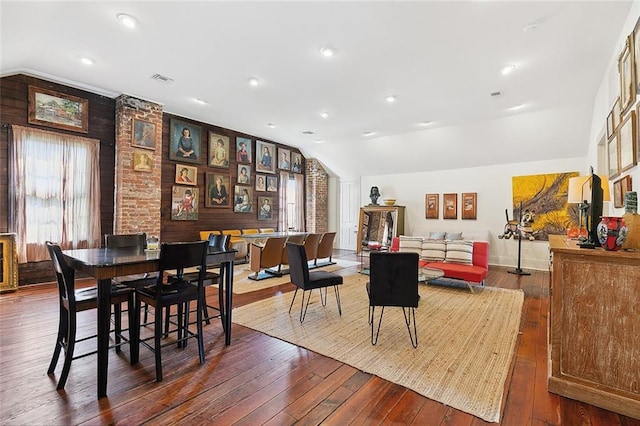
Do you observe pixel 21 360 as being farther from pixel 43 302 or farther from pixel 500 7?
pixel 500 7

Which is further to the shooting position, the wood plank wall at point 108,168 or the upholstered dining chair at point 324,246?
the upholstered dining chair at point 324,246

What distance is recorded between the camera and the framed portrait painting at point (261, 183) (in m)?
8.60

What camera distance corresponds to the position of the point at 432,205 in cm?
849

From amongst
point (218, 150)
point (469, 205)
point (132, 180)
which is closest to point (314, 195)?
point (218, 150)

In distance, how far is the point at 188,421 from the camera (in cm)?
181

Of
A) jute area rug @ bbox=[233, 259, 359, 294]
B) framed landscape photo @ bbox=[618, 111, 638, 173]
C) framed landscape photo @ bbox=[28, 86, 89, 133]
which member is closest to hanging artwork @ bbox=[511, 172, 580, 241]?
framed landscape photo @ bbox=[618, 111, 638, 173]

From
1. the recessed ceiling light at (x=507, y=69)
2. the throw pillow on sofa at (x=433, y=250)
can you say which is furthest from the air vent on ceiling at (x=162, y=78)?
the throw pillow on sofa at (x=433, y=250)

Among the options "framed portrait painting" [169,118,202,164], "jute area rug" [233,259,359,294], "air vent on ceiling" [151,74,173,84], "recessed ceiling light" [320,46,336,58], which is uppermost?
"air vent on ceiling" [151,74,173,84]

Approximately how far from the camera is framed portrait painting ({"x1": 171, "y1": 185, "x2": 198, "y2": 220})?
22.2ft

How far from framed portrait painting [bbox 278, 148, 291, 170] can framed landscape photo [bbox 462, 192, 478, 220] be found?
5220 millimetres

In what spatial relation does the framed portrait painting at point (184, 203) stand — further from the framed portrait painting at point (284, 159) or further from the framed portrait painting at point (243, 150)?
the framed portrait painting at point (284, 159)

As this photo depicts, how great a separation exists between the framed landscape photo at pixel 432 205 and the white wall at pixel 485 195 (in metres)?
0.11

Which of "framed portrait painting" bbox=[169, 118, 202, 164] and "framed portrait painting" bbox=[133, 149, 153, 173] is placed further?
"framed portrait painting" bbox=[169, 118, 202, 164]

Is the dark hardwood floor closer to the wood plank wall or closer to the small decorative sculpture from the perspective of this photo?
the wood plank wall
